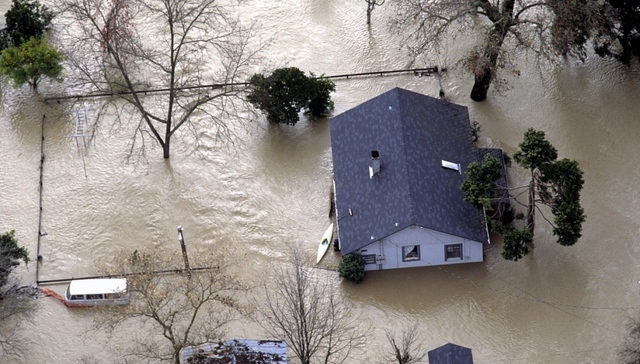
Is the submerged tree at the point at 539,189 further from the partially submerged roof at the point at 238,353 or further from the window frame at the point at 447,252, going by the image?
the partially submerged roof at the point at 238,353

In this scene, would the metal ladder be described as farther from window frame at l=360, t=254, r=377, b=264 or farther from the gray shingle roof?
window frame at l=360, t=254, r=377, b=264

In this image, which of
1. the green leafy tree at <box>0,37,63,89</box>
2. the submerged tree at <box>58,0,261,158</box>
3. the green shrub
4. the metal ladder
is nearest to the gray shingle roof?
the green shrub

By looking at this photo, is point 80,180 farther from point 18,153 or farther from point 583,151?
point 583,151

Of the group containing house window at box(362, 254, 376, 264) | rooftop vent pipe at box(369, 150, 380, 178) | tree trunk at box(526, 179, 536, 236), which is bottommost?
house window at box(362, 254, 376, 264)

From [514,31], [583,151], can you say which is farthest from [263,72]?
[583,151]

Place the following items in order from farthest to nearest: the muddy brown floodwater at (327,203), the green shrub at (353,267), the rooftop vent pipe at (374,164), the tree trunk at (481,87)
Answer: the tree trunk at (481,87), the rooftop vent pipe at (374,164), the green shrub at (353,267), the muddy brown floodwater at (327,203)

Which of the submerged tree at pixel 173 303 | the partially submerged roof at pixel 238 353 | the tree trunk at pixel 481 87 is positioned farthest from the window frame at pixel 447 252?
the tree trunk at pixel 481 87
